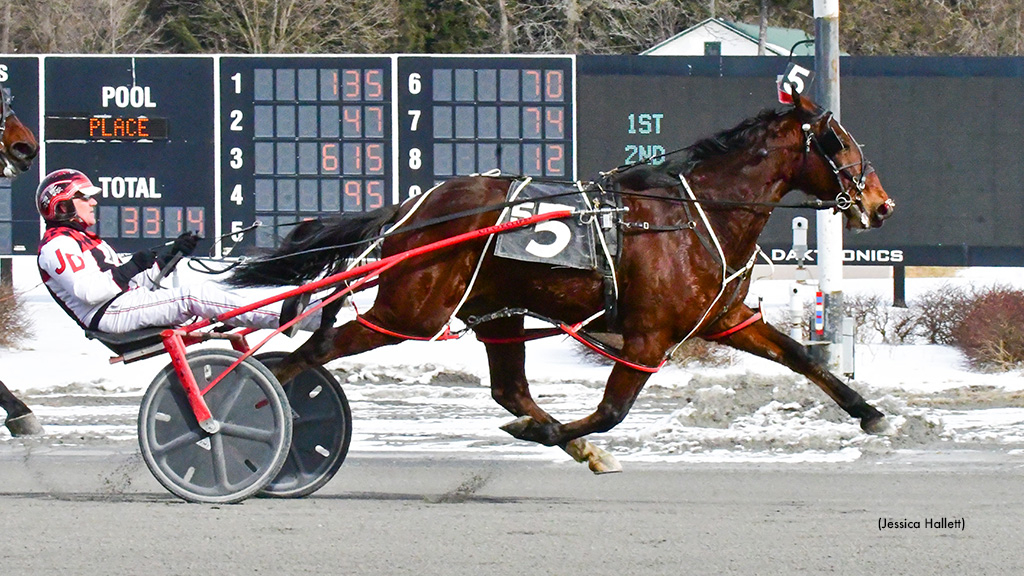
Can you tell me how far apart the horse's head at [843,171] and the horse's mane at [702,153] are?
8.1 inches

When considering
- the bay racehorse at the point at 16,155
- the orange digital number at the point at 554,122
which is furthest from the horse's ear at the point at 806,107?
the orange digital number at the point at 554,122

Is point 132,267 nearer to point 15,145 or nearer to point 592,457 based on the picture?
point 15,145

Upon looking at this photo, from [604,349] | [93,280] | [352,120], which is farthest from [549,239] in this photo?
[352,120]

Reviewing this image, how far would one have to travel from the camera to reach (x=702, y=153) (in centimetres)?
670

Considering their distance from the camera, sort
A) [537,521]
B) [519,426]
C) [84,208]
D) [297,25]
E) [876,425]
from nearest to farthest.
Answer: [537,521] → [84,208] → [519,426] → [876,425] → [297,25]

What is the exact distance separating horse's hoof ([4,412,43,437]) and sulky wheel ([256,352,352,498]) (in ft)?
5.16

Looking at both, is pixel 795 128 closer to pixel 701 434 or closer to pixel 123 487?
pixel 701 434

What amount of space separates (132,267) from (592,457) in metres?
2.22

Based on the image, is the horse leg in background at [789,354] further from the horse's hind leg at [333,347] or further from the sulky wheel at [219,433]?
the sulky wheel at [219,433]

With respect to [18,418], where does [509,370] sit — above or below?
above

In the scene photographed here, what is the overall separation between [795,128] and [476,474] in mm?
2254

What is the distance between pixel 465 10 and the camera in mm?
28703

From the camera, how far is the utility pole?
9.88 metres

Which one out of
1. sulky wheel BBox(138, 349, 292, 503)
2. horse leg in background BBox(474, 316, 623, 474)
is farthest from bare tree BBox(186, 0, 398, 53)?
sulky wheel BBox(138, 349, 292, 503)
